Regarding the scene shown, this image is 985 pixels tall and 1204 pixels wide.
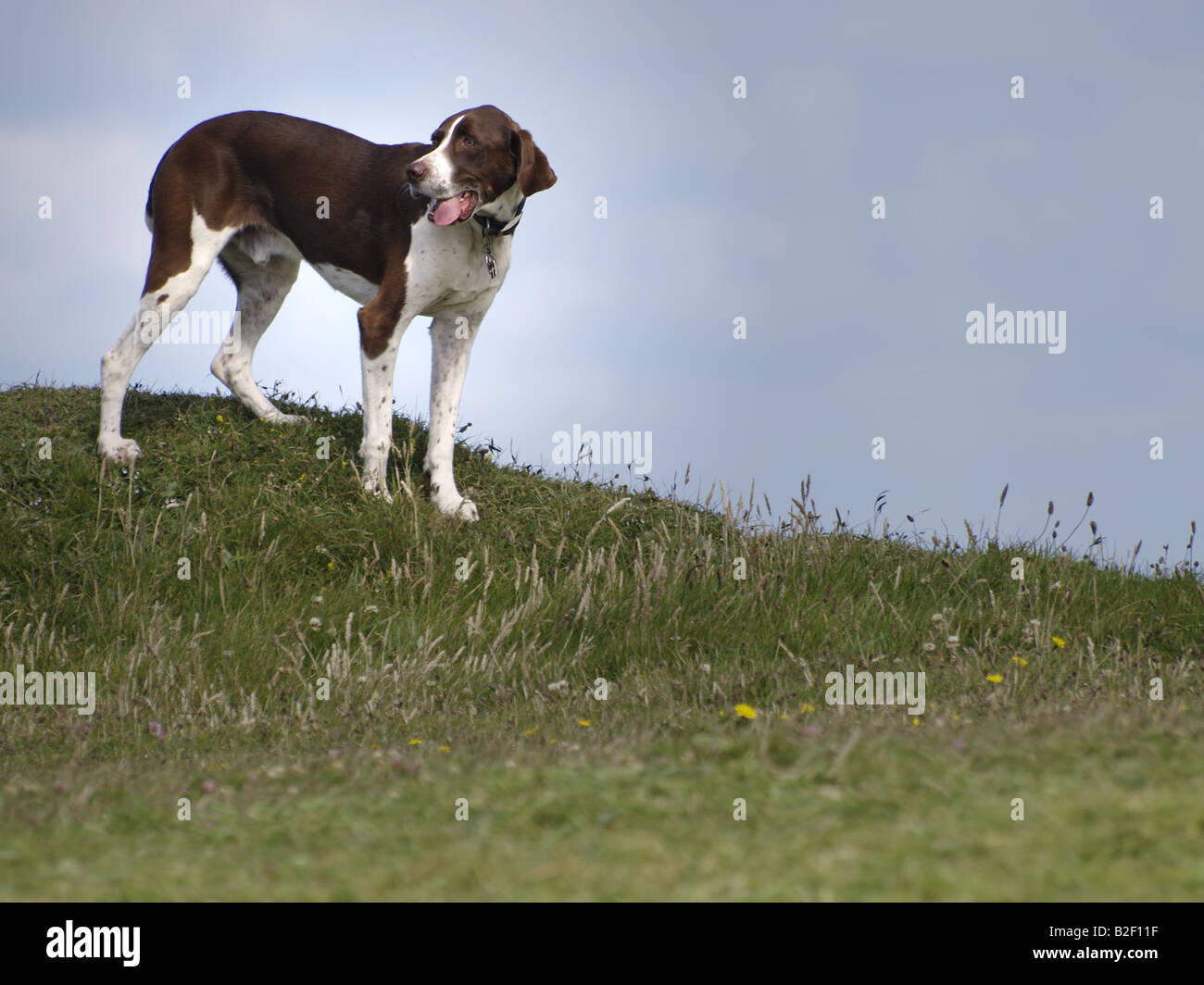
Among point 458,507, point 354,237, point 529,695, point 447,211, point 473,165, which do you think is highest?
point 473,165

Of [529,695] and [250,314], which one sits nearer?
[529,695]

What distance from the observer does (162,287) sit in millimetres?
9383

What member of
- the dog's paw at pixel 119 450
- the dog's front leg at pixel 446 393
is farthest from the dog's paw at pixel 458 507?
the dog's paw at pixel 119 450

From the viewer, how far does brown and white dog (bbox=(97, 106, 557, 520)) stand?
8.84 m

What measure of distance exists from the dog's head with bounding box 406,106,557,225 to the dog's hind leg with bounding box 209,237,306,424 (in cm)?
248

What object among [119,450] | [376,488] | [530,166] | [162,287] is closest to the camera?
[530,166]

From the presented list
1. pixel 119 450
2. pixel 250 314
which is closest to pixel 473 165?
pixel 250 314

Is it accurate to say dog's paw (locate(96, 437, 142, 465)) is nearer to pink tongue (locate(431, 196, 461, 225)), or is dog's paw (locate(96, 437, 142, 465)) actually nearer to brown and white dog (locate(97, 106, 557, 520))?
brown and white dog (locate(97, 106, 557, 520))

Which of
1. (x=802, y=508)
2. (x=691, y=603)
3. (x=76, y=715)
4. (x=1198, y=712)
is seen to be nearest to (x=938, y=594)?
(x=802, y=508)

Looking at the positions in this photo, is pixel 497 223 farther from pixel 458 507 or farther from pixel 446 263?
pixel 458 507

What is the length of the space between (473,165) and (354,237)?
4.90 ft

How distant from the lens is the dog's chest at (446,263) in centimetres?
881

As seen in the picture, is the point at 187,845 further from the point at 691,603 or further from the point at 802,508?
the point at 802,508

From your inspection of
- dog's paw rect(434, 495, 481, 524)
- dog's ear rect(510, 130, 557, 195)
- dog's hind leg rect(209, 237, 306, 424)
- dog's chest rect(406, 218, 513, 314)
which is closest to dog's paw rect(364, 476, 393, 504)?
dog's paw rect(434, 495, 481, 524)
